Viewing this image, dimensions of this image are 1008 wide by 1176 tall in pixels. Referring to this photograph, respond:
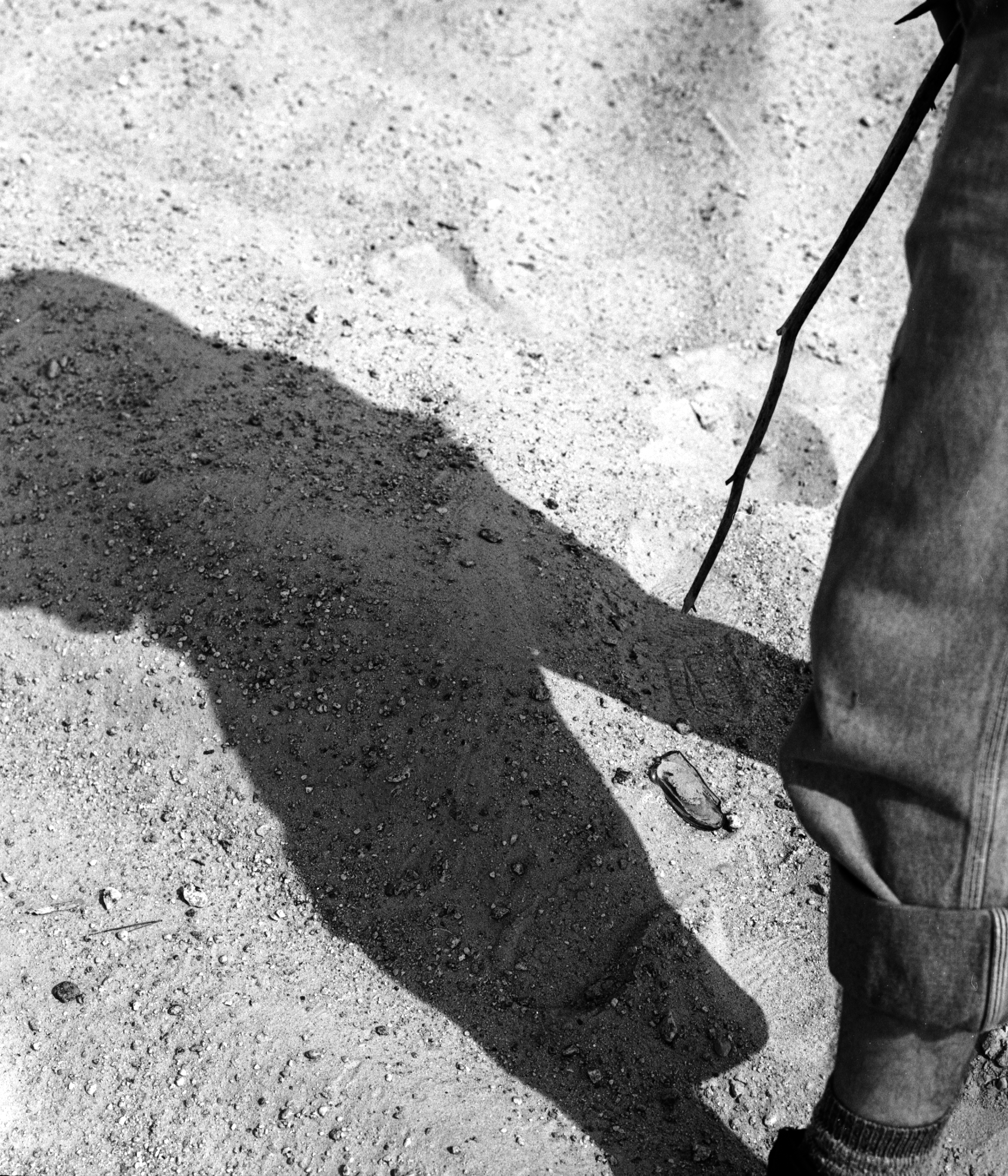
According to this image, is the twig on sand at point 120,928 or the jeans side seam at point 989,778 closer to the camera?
the jeans side seam at point 989,778

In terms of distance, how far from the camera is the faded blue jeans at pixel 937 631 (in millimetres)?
1158

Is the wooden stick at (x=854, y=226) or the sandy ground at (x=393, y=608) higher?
the wooden stick at (x=854, y=226)

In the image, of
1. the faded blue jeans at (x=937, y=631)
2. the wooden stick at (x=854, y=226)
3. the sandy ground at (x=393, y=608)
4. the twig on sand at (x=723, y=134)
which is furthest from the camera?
the twig on sand at (x=723, y=134)

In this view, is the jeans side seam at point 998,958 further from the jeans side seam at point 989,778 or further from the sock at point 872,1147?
the sock at point 872,1147

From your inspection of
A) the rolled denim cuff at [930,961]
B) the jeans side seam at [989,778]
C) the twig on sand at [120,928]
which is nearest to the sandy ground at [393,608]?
the twig on sand at [120,928]

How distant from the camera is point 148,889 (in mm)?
1931

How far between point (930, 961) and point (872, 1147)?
270 millimetres

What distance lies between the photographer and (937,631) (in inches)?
46.9

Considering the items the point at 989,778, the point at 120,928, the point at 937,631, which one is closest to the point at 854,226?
the point at 937,631

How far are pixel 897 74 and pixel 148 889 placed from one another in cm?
347

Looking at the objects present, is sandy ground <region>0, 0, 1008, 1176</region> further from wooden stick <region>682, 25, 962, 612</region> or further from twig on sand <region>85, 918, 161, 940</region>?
wooden stick <region>682, 25, 962, 612</region>

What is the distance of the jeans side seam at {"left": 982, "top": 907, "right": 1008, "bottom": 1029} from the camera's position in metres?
1.21

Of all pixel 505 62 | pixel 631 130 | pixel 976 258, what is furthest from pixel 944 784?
pixel 505 62

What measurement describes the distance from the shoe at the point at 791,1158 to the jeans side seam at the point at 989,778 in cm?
45
